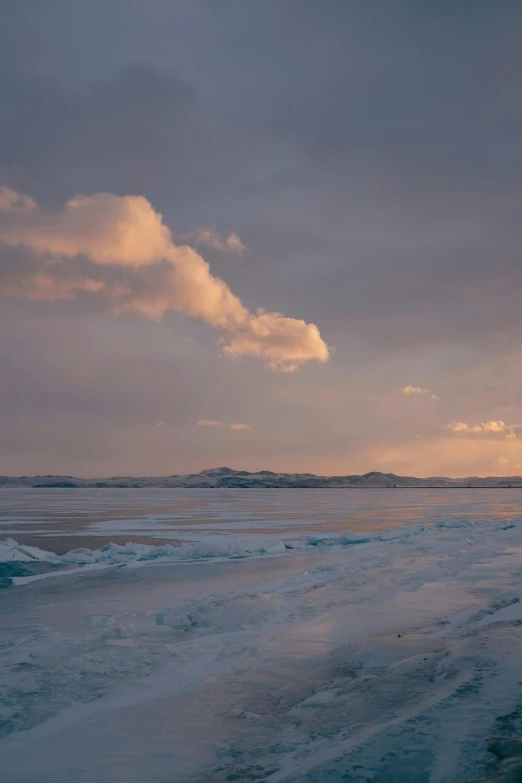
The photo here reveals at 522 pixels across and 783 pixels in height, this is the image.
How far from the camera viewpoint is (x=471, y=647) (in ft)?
21.8

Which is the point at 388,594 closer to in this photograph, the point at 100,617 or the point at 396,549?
the point at 100,617

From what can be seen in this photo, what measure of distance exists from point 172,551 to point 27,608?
6.59m

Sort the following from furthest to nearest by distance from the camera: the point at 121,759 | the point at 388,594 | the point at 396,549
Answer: the point at 396,549, the point at 388,594, the point at 121,759

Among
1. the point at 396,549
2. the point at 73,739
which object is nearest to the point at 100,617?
the point at 73,739

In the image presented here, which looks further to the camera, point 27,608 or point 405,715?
point 27,608

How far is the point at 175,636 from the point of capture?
24.4 ft

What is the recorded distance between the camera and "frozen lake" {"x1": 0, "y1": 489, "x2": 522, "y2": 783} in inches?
162

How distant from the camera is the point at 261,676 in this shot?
5.93 meters

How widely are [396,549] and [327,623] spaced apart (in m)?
9.42

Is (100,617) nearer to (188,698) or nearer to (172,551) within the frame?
(188,698)

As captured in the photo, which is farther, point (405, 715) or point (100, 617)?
point (100, 617)

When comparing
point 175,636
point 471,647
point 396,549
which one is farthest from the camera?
point 396,549

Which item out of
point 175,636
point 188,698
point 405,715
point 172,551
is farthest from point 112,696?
point 172,551

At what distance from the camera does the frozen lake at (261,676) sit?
13.5 feet
